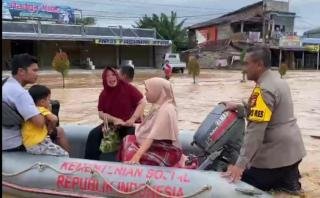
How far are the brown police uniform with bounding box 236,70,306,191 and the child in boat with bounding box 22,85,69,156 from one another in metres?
1.67

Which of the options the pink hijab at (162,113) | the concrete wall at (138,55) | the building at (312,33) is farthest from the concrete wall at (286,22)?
the pink hijab at (162,113)

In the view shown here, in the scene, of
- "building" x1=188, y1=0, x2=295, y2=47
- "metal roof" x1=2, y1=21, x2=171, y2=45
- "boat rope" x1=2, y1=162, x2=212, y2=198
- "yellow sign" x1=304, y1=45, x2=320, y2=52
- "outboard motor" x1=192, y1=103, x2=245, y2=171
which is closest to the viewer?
"boat rope" x1=2, y1=162, x2=212, y2=198

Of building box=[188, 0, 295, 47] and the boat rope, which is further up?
building box=[188, 0, 295, 47]

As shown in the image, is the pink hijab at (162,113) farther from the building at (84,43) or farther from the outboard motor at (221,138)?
the building at (84,43)

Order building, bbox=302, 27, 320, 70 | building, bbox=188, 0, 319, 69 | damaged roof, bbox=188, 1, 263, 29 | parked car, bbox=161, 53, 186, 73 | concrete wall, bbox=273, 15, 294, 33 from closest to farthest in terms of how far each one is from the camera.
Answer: parked car, bbox=161, 53, 186, 73 < building, bbox=188, 0, 319, 69 < building, bbox=302, 27, 320, 70 < concrete wall, bbox=273, 15, 294, 33 < damaged roof, bbox=188, 1, 263, 29

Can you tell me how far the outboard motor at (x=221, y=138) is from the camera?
14.7 feet

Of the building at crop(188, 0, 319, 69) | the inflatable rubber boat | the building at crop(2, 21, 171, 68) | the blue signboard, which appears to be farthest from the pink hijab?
the building at crop(188, 0, 319, 69)

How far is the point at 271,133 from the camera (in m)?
4.47

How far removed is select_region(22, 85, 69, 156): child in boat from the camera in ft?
14.9

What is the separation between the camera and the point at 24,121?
444 cm

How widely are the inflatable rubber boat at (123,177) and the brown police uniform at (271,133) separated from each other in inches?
10.8

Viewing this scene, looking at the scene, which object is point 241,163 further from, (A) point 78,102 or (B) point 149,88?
(A) point 78,102

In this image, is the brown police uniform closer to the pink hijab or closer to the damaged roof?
the pink hijab

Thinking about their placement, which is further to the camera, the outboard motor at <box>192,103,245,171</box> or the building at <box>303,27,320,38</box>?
the building at <box>303,27,320,38</box>
